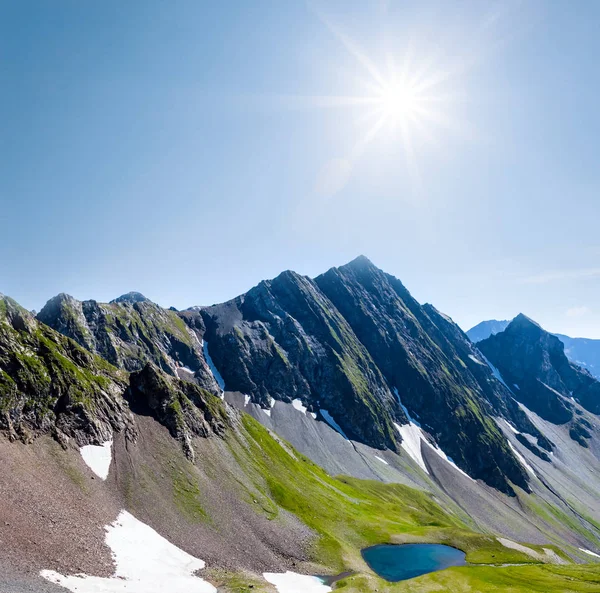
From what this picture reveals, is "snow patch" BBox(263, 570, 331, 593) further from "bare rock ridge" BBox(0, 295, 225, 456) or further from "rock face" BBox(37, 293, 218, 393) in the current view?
"rock face" BBox(37, 293, 218, 393)

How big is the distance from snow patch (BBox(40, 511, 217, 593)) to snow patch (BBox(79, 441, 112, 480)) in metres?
9.64

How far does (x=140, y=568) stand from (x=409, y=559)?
2277 inches

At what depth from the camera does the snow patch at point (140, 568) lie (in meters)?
40.6

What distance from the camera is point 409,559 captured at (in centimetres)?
7912

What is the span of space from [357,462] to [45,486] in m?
158

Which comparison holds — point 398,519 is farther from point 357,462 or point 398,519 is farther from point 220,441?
point 357,462

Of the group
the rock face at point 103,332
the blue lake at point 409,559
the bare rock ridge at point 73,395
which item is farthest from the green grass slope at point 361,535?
the rock face at point 103,332

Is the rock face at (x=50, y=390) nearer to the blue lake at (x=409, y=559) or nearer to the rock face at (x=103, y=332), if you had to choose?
the blue lake at (x=409, y=559)

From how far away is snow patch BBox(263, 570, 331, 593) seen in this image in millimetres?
55375

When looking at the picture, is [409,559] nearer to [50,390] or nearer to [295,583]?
[295,583]

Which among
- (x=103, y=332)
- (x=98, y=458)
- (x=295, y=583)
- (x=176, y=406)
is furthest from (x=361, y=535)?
(x=103, y=332)

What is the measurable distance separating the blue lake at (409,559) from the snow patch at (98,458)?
53.4 m

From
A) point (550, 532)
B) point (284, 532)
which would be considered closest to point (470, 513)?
→ point (550, 532)

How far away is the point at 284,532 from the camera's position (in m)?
73.2
